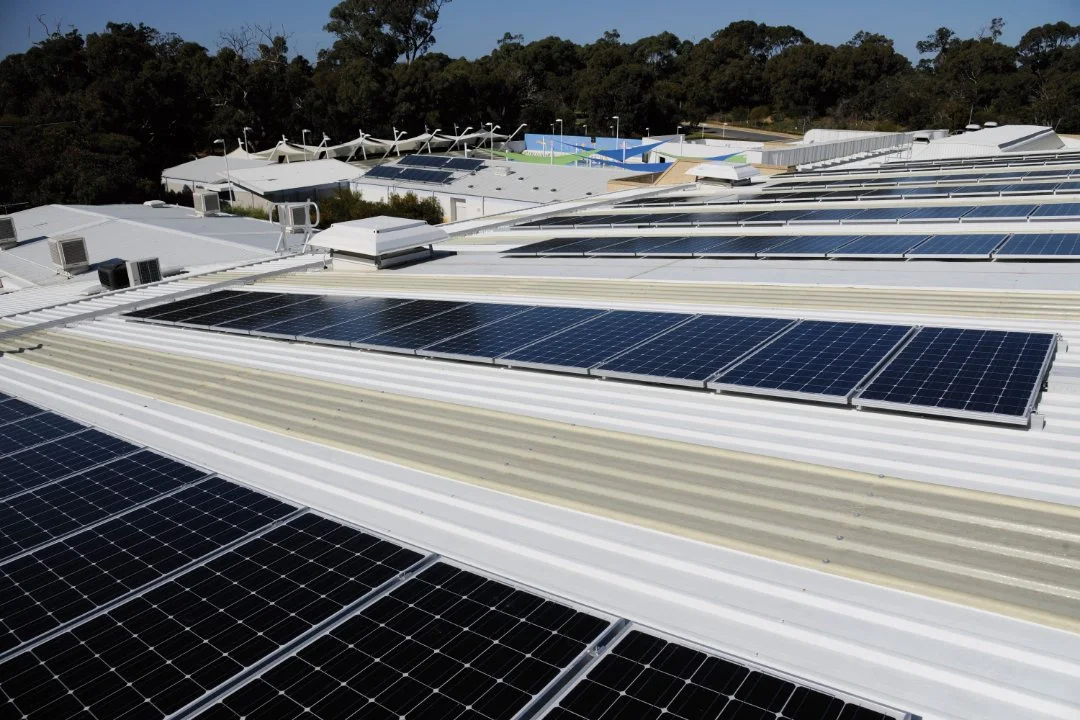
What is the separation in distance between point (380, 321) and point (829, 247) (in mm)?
12332

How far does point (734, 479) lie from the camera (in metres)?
8.66

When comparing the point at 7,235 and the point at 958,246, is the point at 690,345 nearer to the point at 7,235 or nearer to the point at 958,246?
the point at 958,246

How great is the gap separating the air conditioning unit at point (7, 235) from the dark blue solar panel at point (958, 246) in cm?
4006

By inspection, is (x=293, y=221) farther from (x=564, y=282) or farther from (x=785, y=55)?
(x=785, y=55)

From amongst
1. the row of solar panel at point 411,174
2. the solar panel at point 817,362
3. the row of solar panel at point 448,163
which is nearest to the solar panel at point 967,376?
the solar panel at point 817,362

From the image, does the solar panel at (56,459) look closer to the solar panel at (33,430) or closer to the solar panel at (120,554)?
the solar panel at (33,430)

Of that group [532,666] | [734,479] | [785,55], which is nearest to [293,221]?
[734,479]

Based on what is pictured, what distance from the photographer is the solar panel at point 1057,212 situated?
72.0ft

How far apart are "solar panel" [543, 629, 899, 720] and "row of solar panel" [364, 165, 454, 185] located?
64.8 m

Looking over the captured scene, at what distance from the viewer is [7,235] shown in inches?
1441

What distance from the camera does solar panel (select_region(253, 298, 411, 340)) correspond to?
16000 mm

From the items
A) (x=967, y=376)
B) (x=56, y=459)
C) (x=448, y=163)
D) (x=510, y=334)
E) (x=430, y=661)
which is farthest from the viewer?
(x=448, y=163)

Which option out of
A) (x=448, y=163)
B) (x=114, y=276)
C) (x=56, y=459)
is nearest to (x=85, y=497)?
(x=56, y=459)

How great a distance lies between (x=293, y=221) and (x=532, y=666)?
29.6 m
